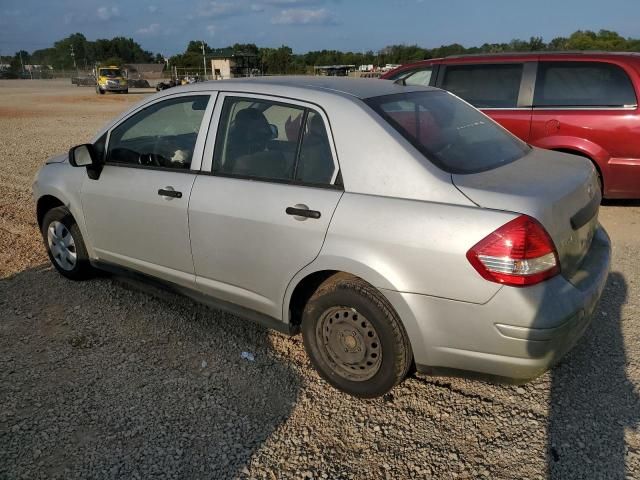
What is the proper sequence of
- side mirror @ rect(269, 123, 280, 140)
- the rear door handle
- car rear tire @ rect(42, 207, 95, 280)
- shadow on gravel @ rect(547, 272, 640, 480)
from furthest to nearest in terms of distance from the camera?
1. car rear tire @ rect(42, 207, 95, 280)
2. the rear door handle
3. side mirror @ rect(269, 123, 280, 140)
4. shadow on gravel @ rect(547, 272, 640, 480)

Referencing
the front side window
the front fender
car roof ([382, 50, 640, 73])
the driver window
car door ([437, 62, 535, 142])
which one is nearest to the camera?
the front side window

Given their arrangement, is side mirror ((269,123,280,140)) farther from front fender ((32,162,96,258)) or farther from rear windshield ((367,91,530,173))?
front fender ((32,162,96,258))

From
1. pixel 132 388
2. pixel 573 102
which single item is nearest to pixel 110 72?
pixel 573 102

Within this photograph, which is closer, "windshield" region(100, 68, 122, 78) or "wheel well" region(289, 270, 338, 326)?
"wheel well" region(289, 270, 338, 326)

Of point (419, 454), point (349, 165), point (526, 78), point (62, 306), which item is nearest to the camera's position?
point (419, 454)

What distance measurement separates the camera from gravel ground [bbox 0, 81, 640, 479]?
2.53 m

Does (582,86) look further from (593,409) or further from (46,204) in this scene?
(46,204)

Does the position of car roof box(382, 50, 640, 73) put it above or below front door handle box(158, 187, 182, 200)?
above

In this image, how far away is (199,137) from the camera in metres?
3.40

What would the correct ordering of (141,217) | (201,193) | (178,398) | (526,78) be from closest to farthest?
(178,398) → (201,193) → (141,217) → (526,78)

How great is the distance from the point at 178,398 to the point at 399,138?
1908 millimetres

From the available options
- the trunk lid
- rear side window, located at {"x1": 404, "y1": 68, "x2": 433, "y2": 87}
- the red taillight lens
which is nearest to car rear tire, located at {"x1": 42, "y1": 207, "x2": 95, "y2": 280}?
the trunk lid

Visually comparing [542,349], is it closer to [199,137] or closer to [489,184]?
[489,184]

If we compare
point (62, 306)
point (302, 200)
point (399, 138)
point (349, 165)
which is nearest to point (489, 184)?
point (399, 138)
